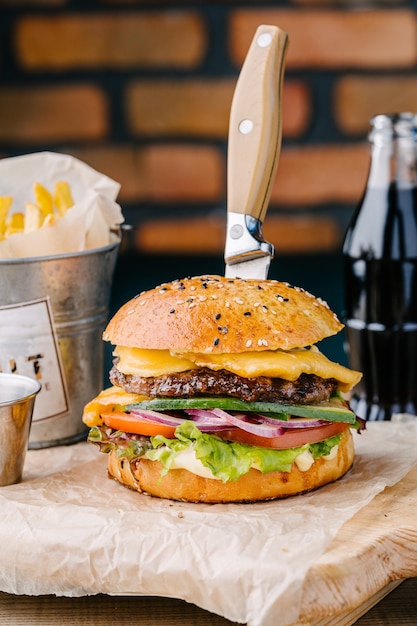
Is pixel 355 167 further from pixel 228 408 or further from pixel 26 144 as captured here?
pixel 228 408

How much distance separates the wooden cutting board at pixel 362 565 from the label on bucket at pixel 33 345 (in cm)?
64

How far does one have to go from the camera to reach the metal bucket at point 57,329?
65.6 inches

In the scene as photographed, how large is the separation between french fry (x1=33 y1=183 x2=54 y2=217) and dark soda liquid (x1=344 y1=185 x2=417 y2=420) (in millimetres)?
590

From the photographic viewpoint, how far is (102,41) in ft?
9.29

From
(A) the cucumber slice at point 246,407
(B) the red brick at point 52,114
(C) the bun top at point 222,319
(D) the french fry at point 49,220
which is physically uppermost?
(B) the red brick at point 52,114

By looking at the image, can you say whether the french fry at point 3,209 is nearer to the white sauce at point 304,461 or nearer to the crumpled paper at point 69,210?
the crumpled paper at point 69,210

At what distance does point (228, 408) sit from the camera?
1.40 metres

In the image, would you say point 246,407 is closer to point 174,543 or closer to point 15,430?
point 174,543

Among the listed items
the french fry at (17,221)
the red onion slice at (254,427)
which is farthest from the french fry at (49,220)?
the red onion slice at (254,427)

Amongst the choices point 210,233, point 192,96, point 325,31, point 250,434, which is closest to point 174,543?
point 250,434

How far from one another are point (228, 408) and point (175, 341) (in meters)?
0.13

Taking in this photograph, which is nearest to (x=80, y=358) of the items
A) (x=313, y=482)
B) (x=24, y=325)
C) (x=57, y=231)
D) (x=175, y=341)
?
(x=24, y=325)

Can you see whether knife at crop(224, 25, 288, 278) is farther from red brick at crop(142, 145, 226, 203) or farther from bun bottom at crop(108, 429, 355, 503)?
red brick at crop(142, 145, 226, 203)

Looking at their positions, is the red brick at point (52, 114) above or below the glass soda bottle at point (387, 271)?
above
